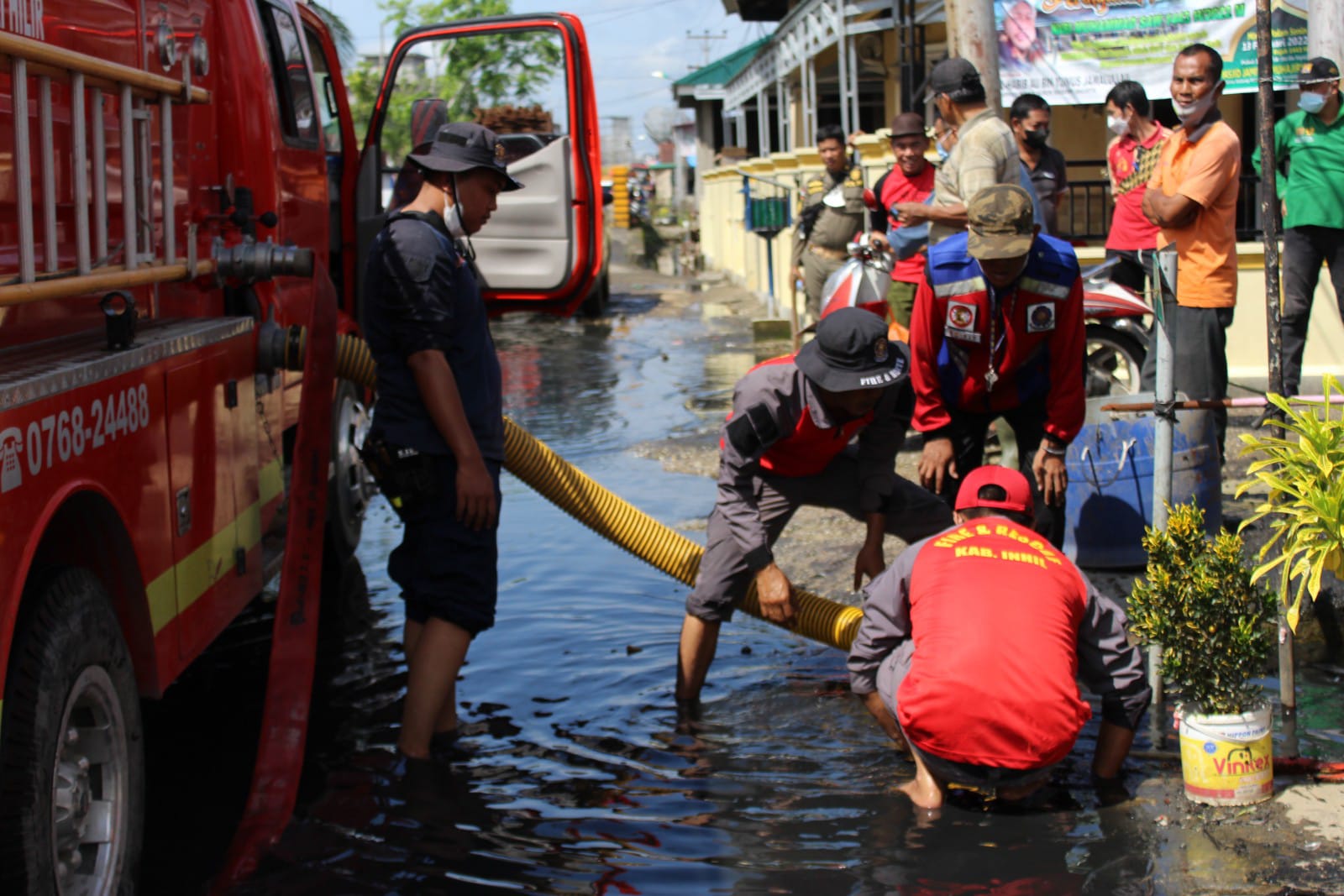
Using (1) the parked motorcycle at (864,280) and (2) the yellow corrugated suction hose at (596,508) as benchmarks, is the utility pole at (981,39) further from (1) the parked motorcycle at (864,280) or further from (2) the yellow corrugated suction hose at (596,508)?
(2) the yellow corrugated suction hose at (596,508)

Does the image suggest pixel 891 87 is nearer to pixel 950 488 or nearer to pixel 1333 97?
pixel 1333 97

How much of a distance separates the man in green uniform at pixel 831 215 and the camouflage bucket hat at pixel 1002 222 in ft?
17.5

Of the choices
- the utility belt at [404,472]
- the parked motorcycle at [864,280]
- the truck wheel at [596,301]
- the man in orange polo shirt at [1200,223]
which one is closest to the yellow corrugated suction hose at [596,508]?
the utility belt at [404,472]

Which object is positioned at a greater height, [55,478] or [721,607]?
[55,478]

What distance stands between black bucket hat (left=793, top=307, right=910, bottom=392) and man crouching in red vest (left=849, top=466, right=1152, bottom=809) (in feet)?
1.70

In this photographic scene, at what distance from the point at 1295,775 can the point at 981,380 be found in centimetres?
171

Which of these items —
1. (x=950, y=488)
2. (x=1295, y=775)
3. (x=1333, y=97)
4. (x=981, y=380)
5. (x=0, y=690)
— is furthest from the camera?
(x=1333, y=97)

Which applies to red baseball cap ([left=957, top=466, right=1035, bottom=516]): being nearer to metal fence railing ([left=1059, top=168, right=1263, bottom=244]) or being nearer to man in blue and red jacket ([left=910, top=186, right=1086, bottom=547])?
man in blue and red jacket ([left=910, top=186, right=1086, bottom=547])

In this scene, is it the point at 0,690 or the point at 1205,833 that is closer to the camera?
the point at 0,690

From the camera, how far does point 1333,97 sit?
702cm

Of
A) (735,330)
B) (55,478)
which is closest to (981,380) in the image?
(55,478)

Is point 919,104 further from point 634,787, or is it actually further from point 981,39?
point 634,787

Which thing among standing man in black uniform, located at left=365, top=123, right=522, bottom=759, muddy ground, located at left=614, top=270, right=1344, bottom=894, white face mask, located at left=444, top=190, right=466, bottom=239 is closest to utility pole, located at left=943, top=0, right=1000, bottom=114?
muddy ground, located at left=614, top=270, right=1344, bottom=894

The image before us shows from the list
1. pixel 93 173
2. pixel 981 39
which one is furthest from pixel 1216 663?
pixel 981 39
